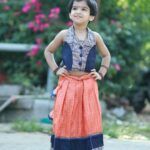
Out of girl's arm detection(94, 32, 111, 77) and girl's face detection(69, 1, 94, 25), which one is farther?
girl's arm detection(94, 32, 111, 77)

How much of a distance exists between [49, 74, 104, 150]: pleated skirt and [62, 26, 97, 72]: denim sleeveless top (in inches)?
3.8

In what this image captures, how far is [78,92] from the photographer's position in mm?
5309

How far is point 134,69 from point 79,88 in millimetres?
5370

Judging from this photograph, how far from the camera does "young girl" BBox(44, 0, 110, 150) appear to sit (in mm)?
5277

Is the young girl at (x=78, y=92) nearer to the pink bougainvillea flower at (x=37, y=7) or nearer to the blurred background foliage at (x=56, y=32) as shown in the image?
the blurred background foliage at (x=56, y=32)

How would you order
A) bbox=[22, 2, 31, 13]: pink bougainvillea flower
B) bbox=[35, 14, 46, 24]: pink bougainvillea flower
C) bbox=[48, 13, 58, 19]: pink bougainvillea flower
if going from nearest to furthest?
bbox=[48, 13, 58, 19]: pink bougainvillea flower, bbox=[35, 14, 46, 24]: pink bougainvillea flower, bbox=[22, 2, 31, 13]: pink bougainvillea flower

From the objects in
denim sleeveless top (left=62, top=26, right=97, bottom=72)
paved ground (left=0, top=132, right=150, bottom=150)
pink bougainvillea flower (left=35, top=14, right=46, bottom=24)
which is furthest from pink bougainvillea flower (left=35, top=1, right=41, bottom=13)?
denim sleeveless top (left=62, top=26, right=97, bottom=72)

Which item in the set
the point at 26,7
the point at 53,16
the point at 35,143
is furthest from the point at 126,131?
the point at 26,7

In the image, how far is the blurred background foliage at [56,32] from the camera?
10.0m

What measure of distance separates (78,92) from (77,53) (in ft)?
1.09

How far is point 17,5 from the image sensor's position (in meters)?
10.7

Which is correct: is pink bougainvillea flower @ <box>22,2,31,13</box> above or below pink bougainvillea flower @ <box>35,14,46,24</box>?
above

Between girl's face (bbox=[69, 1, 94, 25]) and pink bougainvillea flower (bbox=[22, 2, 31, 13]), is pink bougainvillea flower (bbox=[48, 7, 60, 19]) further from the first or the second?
girl's face (bbox=[69, 1, 94, 25])

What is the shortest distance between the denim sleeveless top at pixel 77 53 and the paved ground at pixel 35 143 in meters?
1.74
